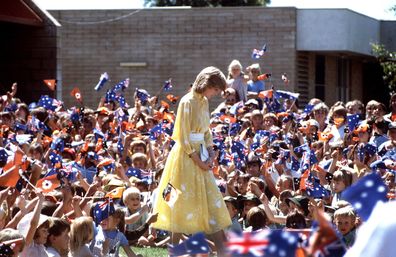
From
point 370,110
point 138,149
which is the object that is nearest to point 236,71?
point 370,110

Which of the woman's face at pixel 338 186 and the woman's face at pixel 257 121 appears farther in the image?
the woman's face at pixel 257 121

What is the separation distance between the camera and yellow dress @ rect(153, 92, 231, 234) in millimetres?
9641

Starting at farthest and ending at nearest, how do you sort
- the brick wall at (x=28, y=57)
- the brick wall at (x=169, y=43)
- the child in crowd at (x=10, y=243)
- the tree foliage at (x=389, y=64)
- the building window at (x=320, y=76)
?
1. the building window at (x=320, y=76)
2. the brick wall at (x=169, y=43)
3. the tree foliage at (x=389, y=64)
4. the brick wall at (x=28, y=57)
5. the child in crowd at (x=10, y=243)

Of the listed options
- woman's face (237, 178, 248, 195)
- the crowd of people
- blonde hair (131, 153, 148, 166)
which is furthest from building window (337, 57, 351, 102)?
woman's face (237, 178, 248, 195)

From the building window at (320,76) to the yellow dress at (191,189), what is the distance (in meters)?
20.4

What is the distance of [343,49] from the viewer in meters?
28.6

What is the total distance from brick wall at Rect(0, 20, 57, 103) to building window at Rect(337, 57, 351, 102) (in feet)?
33.3

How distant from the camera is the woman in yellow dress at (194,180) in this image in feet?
31.6

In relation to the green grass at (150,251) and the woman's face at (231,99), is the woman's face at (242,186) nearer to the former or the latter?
the green grass at (150,251)

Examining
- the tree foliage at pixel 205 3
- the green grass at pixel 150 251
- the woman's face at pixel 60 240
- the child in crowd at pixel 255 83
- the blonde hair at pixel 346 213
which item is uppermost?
the tree foliage at pixel 205 3

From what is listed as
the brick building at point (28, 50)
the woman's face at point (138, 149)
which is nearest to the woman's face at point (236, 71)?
the woman's face at point (138, 149)

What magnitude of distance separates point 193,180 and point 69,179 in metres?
1.71

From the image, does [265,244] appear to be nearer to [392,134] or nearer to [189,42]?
[392,134]

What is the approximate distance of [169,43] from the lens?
93.8 ft
